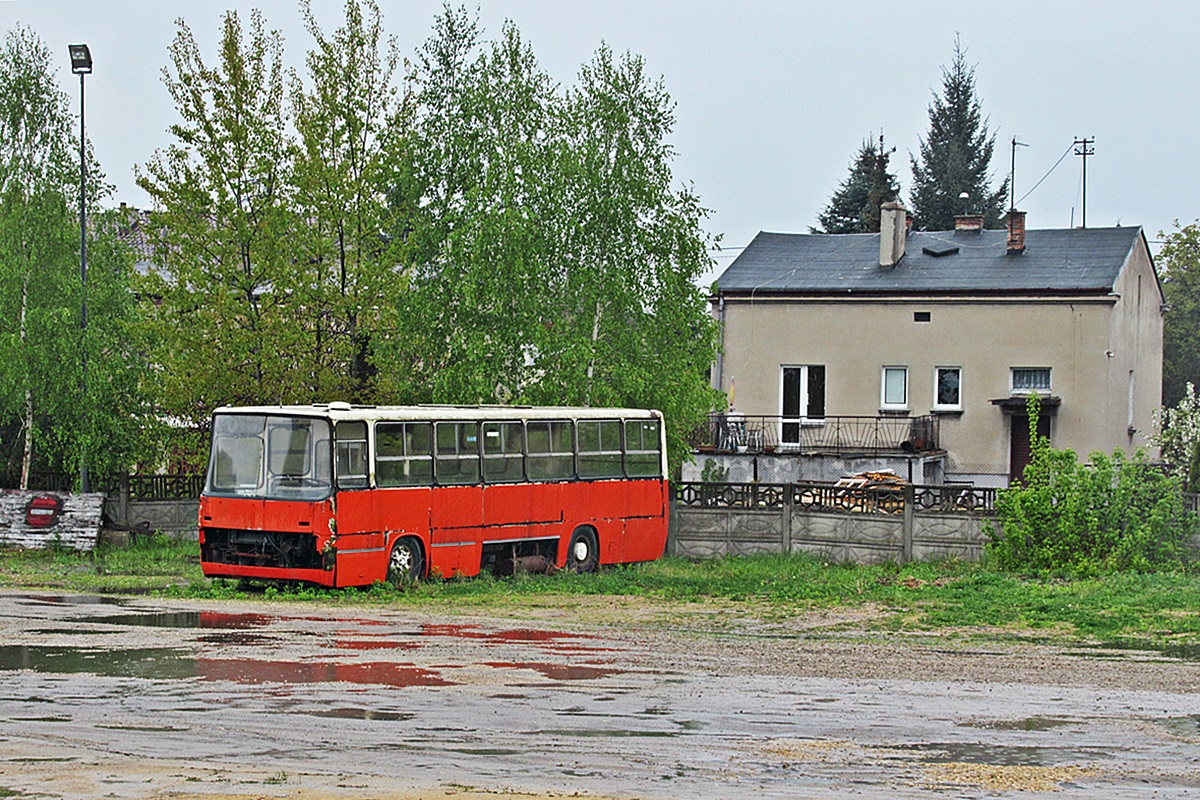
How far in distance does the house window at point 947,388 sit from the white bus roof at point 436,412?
52.8 feet

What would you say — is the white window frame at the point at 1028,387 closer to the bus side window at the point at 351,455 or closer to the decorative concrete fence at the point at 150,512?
the decorative concrete fence at the point at 150,512

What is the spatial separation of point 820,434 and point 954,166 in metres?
37.3

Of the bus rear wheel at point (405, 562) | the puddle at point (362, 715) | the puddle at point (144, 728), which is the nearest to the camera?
the puddle at point (144, 728)

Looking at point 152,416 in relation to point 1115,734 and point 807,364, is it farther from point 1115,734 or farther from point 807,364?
point 1115,734

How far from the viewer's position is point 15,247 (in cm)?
3266

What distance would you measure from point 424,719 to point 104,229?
26.4m

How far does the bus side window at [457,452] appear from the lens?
2347 centimetres

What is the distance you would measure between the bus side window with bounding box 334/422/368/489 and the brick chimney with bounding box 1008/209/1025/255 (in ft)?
87.3

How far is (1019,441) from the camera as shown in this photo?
41.8 m

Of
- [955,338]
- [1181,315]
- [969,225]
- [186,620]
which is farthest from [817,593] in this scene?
[1181,315]

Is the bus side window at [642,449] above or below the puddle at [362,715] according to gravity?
above

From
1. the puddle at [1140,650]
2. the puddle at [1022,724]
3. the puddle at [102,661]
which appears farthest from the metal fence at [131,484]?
the puddle at [1022,724]

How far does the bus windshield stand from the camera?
21.5 m

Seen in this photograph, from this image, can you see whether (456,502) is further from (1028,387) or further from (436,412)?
(1028,387)
